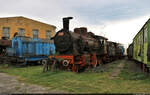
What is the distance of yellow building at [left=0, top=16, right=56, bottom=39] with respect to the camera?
89.8 feet

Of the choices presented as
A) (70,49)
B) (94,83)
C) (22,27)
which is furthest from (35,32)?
(94,83)

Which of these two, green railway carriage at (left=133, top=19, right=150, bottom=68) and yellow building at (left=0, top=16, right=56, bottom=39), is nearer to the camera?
green railway carriage at (left=133, top=19, right=150, bottom=68)

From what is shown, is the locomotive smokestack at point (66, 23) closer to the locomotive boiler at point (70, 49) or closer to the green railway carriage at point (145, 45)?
the locomotive boiler at point (70, 49)

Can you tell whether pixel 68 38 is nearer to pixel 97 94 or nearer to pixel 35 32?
pixel 97 94

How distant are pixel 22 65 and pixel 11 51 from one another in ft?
6.10

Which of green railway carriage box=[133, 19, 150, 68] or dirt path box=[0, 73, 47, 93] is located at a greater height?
green railway carriage box=[133, 19, 150, 68]

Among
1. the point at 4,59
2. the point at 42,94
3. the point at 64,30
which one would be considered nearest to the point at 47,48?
the point at 4,59

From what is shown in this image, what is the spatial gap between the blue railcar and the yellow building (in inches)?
438

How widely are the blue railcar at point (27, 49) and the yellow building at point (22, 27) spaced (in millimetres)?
11113

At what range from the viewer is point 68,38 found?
10727 mm

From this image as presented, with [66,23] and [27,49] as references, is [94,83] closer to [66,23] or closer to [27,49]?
[66,23]

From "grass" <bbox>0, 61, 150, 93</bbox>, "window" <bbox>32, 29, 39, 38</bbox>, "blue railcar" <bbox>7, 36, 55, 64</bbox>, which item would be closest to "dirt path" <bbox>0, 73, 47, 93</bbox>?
"grass" <bbox>0, 61, 150, 93</bbox>

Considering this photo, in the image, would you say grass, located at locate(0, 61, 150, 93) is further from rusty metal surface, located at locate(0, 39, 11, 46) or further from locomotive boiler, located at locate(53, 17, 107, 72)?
rusty metal surface, located at locate(0, 39, 11, 46)

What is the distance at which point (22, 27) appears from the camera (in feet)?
94.0
